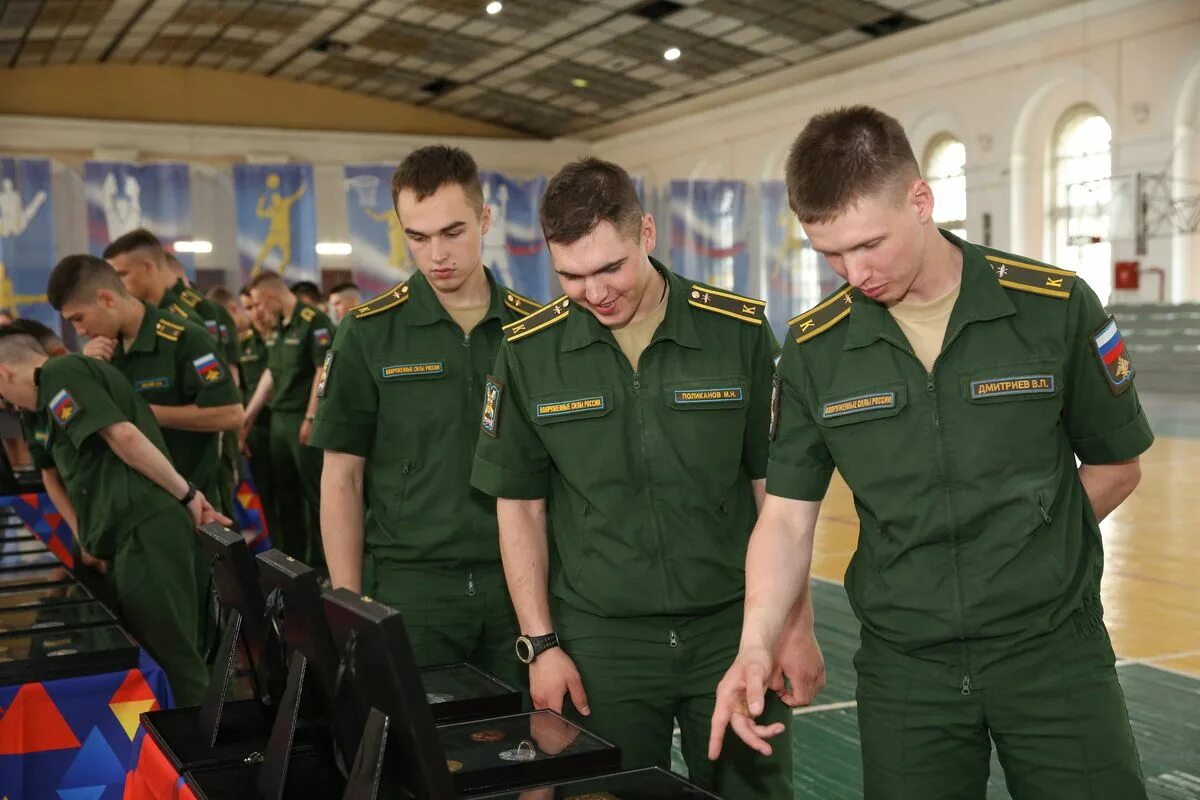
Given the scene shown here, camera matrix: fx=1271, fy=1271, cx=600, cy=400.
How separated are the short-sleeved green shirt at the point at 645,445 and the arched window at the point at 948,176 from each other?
17528mm

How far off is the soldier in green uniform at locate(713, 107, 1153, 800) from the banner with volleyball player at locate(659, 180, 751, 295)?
55.1ft

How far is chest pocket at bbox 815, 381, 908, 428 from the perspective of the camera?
203 centimetres

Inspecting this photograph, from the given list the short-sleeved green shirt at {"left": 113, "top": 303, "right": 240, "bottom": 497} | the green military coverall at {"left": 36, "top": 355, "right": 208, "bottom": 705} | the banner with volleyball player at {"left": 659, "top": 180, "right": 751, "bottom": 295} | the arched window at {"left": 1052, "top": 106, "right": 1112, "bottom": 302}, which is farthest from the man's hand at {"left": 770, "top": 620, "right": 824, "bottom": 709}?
the banner with volleyball player at {"left": 659, "top": 180, "right": 751, "bottom": 295}

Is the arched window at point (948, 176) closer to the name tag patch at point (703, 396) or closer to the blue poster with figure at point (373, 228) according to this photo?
the blue poster with figure at point (373, 228)

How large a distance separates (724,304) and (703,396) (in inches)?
8.1

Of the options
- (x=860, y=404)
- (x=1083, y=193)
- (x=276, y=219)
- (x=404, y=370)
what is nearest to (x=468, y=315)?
(x=404, y=370)

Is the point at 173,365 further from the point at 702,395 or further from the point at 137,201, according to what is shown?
the point at 137,201

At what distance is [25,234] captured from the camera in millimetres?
14141

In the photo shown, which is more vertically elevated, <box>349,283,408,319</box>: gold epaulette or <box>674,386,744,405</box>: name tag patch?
<box>349,283,408,319</box>: gold epaulette

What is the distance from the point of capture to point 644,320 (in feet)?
8.29

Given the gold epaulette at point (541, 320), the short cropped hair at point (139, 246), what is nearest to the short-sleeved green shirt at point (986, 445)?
the gold epaulette at point (541, 320)

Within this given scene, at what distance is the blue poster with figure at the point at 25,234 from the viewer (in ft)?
45.1

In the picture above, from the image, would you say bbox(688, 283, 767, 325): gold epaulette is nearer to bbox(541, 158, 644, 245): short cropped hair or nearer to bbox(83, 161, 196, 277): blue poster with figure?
bbox(541, 158, 644, 245): short cropped hair

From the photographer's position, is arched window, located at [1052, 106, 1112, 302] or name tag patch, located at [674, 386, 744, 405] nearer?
name tag patch, located at [674, 386, 744, 405]
